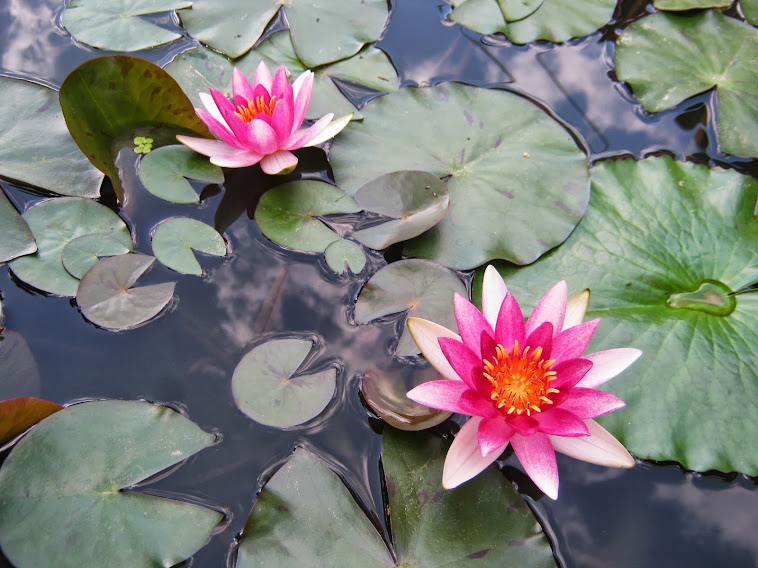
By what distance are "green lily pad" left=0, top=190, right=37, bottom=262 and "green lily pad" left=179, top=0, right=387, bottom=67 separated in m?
1.33

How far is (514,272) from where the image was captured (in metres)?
2.28

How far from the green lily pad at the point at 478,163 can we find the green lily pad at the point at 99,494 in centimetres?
125

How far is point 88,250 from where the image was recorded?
229cm

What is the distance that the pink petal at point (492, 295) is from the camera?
192 cm

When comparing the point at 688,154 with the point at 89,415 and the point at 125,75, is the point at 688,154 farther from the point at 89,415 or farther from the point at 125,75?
the point at 89,415

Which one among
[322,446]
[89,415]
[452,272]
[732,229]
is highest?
[732,229]

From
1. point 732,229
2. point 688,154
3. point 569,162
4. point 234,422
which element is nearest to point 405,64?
point 569,162

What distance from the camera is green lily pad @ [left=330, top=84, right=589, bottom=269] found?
7.63ft

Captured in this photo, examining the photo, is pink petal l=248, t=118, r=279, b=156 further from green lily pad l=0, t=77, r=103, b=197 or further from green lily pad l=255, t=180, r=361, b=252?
green lily pad l=0, t=77, r=103, b=197

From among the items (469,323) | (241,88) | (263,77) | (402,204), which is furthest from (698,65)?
(241,88)

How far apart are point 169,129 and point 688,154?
101 inches

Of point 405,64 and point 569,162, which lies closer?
point 569,162

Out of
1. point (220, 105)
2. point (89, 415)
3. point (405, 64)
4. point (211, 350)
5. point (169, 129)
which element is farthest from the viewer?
point (405, 64)

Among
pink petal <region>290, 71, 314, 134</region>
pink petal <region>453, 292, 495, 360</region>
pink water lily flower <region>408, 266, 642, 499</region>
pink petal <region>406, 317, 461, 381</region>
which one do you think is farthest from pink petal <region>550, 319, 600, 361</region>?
pink petal <region>290, 71, 314, 134</region>
